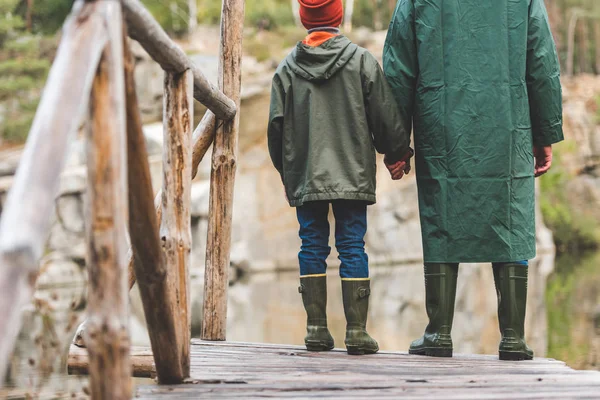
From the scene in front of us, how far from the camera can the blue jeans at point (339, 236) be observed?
11.8 ft

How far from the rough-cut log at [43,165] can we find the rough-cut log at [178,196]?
1009mm

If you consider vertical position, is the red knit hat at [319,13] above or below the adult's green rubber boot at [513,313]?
above

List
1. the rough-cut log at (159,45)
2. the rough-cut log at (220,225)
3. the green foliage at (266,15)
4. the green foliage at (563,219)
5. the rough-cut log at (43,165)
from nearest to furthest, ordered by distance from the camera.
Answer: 1. the rough-cut log at (43,165)
2. the rough-cut log at (159,45)
3. the rough-cut log at (220,225)
4. the green foliage at (266,15)
5. the green foliage at (563,219)

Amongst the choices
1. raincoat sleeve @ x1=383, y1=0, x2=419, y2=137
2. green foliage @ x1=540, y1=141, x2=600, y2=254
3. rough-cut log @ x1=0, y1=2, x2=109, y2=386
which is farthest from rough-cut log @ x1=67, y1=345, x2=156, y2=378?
green foliage @ x1=540, y1=141, x2=600, y2=254

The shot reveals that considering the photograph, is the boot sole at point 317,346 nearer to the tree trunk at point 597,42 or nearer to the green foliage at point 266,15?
the green foliage at point 266,15

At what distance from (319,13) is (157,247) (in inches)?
59.5

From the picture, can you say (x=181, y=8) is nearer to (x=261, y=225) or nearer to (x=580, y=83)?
(x=261, y=225)

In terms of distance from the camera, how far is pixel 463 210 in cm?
357

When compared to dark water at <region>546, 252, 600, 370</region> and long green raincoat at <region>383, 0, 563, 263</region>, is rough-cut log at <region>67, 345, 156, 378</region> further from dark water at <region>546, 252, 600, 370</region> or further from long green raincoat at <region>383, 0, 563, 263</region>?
dark water at <region>546, 252, 600, 370</region>

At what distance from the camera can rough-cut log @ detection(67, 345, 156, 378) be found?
3.57 m

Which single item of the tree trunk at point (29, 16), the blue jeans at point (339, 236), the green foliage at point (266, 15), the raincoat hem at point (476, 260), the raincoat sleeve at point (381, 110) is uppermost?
the green foliage at point (266, 15)

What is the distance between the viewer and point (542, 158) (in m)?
A: 3.76

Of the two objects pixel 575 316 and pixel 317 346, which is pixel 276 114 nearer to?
pixel 317 346

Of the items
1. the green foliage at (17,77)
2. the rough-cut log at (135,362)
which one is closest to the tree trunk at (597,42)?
the green foliage at (17,77)
